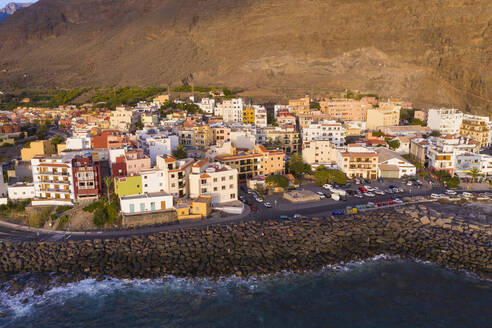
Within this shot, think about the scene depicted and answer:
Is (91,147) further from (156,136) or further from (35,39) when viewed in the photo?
(35,39)

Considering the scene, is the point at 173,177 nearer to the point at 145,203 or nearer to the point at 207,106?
the point at 145,203

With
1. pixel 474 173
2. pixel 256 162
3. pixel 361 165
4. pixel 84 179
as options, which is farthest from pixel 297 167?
pixel 84 179

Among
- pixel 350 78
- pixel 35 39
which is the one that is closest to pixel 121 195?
pixel 350 78

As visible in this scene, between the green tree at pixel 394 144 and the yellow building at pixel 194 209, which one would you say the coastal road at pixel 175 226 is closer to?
the yellow building at pixel 194 209

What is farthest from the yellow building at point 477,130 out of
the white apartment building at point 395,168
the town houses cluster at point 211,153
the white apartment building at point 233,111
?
the white apartment building at point 233,111

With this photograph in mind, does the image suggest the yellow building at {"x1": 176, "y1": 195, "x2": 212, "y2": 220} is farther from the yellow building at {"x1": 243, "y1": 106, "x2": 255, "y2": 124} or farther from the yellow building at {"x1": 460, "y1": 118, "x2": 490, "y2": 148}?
the yellow building at {"x1": 460, "y1": 118, "x2": 490, "y2": 148}

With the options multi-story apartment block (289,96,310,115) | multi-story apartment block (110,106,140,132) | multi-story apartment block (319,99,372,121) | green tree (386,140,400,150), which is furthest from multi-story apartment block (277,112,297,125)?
multi-story apartment block (110,106,140,132)
